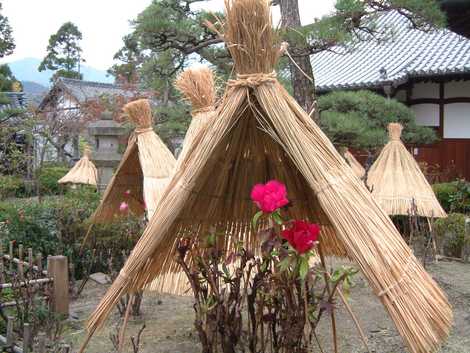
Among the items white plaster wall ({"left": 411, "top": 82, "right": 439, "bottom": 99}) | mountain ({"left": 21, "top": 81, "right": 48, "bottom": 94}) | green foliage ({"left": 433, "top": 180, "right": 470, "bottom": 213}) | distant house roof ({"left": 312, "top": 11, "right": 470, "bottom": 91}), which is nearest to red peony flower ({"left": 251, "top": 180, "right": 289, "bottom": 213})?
green foliage ({"left": 433, "top": 180, "right": 470, "bottom": 213})

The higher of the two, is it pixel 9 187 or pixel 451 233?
pixel 9 187

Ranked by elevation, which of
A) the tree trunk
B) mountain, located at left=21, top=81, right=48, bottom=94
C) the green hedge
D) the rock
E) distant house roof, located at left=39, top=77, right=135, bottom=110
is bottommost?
the rock

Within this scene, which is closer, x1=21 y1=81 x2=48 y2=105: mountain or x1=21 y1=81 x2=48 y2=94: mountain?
x1=21 y1=81 x2=48 y2=105: mountain

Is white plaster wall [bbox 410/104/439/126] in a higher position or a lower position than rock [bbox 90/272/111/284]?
higher

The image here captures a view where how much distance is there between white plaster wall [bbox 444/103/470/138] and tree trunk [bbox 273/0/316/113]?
656 centimetres

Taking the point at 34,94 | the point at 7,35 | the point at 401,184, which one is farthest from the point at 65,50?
the point at 401,184

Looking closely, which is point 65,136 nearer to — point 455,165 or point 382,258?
point 455,165

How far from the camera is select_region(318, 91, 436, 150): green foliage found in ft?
19.6

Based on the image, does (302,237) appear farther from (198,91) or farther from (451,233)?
(451,233)

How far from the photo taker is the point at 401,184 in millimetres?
6371

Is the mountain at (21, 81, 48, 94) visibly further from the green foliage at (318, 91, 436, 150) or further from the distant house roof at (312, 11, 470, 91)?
the green foliage at (318, 91, 436, 150)

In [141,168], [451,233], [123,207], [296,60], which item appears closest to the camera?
[141,168]

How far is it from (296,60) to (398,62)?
292 inches

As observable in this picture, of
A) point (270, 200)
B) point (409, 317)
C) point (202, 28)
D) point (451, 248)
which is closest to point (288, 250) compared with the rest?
point (270, 200)
